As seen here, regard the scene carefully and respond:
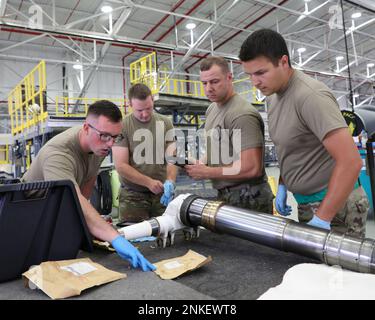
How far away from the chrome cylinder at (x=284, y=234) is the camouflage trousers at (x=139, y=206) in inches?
31.8

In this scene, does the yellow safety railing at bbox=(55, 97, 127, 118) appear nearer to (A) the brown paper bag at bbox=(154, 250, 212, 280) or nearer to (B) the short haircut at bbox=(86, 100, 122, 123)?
(B) the short haircut at bbox=(86, 100, 122, 123)

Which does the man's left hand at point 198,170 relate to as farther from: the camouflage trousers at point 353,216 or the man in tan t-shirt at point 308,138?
the camouflage trousers at point 353,216

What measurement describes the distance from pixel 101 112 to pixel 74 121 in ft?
12.9

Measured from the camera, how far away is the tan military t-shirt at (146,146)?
2072 mm

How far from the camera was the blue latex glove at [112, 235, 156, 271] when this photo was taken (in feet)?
3.29

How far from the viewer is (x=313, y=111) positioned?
1.14 metres

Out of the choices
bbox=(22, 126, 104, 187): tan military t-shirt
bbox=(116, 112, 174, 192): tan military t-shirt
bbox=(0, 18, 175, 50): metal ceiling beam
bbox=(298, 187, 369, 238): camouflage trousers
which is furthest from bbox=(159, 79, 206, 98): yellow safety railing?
bbox=(298, 187, 369, 238): camouflage trousers

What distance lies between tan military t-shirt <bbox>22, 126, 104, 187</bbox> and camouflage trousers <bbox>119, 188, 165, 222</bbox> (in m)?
0.51

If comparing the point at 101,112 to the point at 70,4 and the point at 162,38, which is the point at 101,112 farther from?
the point at 162,38

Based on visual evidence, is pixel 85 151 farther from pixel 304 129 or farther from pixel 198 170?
pixel 304 129

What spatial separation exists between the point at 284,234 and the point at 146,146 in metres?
1.30

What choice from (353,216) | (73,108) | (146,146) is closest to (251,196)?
(353,216)
